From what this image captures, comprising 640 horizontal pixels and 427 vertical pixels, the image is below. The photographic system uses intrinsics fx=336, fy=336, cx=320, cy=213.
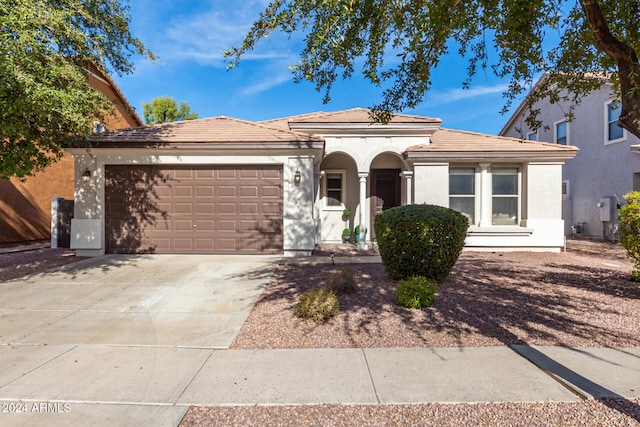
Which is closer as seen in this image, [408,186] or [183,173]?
[183,173]

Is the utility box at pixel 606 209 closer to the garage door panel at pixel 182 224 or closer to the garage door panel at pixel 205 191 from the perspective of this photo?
the garage door panel at pixel 205 191

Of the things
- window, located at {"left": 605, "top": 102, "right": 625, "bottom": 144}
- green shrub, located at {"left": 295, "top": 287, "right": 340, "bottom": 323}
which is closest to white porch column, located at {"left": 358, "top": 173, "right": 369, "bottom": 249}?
green shrub, located at {"left": 295, "top": 287, "right": 340, "bottom": 323}

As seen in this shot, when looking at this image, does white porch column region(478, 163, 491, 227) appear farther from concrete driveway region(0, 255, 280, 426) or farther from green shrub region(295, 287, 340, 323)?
green shrub region(295, 287, 340, 323)

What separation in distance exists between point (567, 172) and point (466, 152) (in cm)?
1000

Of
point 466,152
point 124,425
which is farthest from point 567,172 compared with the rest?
point 124,425

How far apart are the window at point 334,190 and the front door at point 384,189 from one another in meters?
1.17

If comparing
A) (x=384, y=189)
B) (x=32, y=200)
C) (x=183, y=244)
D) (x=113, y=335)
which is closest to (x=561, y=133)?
(x=384, y=189)

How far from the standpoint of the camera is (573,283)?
21.8 ft

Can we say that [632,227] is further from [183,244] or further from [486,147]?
[183,244]

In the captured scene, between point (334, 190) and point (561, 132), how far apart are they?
12.7 meters

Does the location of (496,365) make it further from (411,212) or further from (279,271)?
(279,271)

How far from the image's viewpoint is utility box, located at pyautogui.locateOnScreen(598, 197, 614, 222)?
13.9 m

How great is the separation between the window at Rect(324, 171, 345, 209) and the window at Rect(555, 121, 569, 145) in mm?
12015

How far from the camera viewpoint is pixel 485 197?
37.2ft
